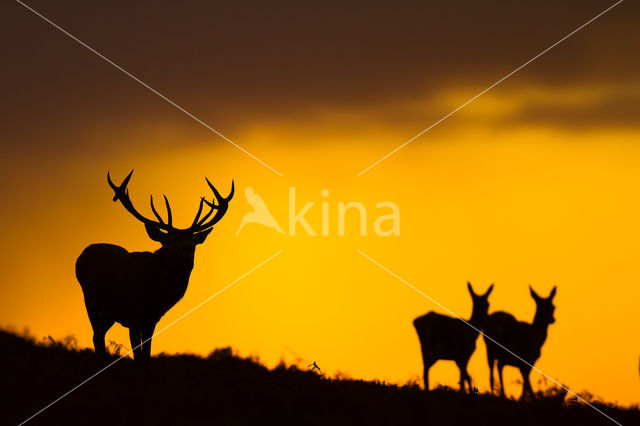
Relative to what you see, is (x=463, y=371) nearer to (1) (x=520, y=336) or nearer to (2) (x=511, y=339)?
(2) (x=511, y=339)

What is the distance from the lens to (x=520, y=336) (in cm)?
1745

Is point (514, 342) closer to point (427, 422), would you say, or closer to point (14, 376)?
point (427, 422)

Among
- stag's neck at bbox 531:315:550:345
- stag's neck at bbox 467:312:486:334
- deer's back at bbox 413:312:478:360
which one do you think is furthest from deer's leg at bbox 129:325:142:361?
stag's neck at bbox 531:315:550:345

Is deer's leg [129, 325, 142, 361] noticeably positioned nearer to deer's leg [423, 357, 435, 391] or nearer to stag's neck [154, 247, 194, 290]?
stag's neck [154, 247, 194, 290]

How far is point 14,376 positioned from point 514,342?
9496 millimetres

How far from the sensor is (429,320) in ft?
60.9

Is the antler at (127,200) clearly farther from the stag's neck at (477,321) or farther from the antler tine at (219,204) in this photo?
the stag's neck at (477,321)

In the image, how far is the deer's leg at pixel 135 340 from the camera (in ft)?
49.4

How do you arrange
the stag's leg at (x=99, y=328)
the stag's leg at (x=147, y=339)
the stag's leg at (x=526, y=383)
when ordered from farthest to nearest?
the stag's leg at (x=99, y=328) → the stag's leg at (x=526, y=383) → the stag's leg at (x=147, y=339)

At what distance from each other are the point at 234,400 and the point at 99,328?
201 inches

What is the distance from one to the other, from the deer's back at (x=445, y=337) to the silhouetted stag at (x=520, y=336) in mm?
412

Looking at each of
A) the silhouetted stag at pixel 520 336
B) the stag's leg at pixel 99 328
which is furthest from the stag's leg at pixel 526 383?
the stag's leg at pixel 99 328

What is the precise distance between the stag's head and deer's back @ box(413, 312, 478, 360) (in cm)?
500

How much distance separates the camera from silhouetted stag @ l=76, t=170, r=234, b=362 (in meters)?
15.7
